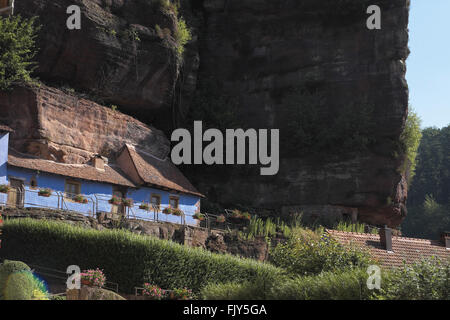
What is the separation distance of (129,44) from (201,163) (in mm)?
10327

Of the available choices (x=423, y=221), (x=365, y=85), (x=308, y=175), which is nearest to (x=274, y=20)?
(x=365, y=85)

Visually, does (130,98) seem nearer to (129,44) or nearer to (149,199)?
(129,44)

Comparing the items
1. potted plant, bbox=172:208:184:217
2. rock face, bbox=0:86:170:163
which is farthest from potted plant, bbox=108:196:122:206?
rock face, bbox=0:86:170:163

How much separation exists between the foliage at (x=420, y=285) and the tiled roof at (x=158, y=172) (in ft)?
69.6

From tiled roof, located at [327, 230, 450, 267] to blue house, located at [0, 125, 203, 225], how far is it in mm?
10505

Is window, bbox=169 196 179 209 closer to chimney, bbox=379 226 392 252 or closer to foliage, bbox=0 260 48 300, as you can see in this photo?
chimney, bbox=379 226 392 252

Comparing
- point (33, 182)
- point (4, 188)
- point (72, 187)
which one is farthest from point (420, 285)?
point (72, 187)

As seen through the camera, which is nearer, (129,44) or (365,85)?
(129,44)

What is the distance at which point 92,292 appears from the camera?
17156mm

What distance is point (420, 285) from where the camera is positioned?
15.3 meters

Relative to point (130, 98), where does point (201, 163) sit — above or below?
below

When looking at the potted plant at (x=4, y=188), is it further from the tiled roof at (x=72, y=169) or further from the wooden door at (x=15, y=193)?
the tiled roof at (x=72, y=169)
